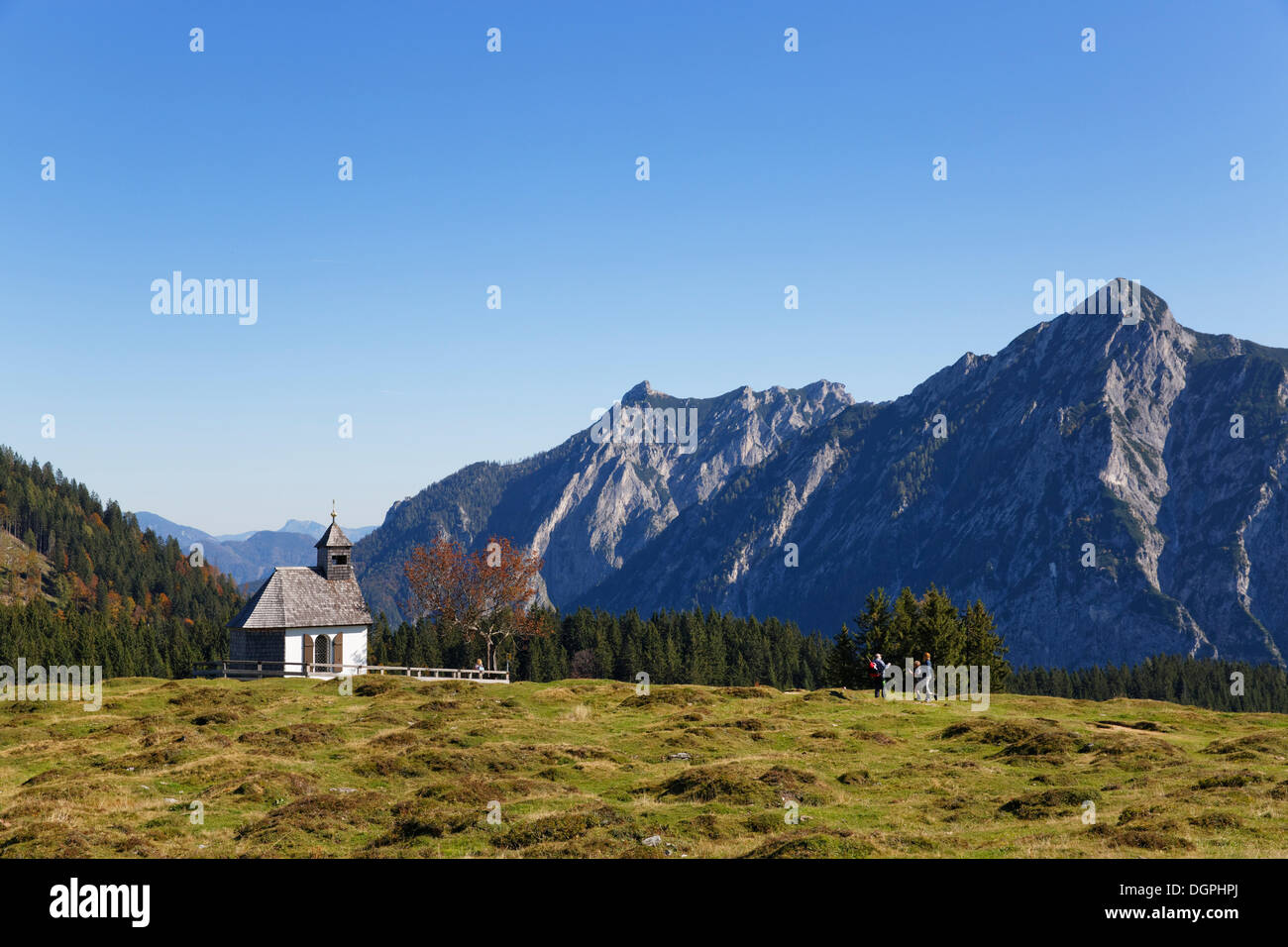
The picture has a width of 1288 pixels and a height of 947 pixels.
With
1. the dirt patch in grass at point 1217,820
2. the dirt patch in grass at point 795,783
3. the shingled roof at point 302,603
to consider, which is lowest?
the dirt patch in grass at point 795,783

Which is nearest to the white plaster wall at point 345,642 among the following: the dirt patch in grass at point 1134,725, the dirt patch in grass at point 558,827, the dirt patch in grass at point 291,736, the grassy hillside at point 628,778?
the grassy hillside at point 628,778

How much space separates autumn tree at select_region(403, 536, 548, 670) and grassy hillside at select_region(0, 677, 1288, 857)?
42.5 m

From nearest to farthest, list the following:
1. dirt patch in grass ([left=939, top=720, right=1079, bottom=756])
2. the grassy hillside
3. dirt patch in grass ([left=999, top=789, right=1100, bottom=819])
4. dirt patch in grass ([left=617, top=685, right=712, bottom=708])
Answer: the grassy hillside → dirt patch in grass ([left=999, top=789, right=1100, bottom=819]) → dirt patch in grass ([left=939, top=720, right=1079, bottom=756]) → dirt patch in grass ([left=617, top=685, right=712, bottom=708])

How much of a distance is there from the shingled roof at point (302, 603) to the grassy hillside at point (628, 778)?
16499mm

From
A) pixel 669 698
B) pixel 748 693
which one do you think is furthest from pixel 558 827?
pixel 748 693

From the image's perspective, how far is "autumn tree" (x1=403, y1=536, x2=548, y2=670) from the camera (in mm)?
103750

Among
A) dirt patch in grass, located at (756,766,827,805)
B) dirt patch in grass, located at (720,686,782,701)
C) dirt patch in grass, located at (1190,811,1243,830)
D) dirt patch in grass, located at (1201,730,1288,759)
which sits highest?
dirt patch in grass, located at (1190,811,1243,830)

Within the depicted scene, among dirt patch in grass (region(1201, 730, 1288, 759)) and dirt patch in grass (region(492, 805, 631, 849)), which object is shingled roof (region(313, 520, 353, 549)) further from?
dirt patch in grass (region(1201, 730, 1288, 759))

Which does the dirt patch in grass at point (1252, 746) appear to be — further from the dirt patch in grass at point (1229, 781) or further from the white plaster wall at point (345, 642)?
the white plaster wall at point (345, 642)

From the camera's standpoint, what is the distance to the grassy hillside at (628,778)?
1050 inches

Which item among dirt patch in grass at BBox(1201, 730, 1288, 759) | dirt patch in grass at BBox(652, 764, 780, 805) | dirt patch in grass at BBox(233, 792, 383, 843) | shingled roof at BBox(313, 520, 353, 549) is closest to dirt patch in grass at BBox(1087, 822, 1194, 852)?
dirt patch in grass at BBox(652, 764, 780, 805)
